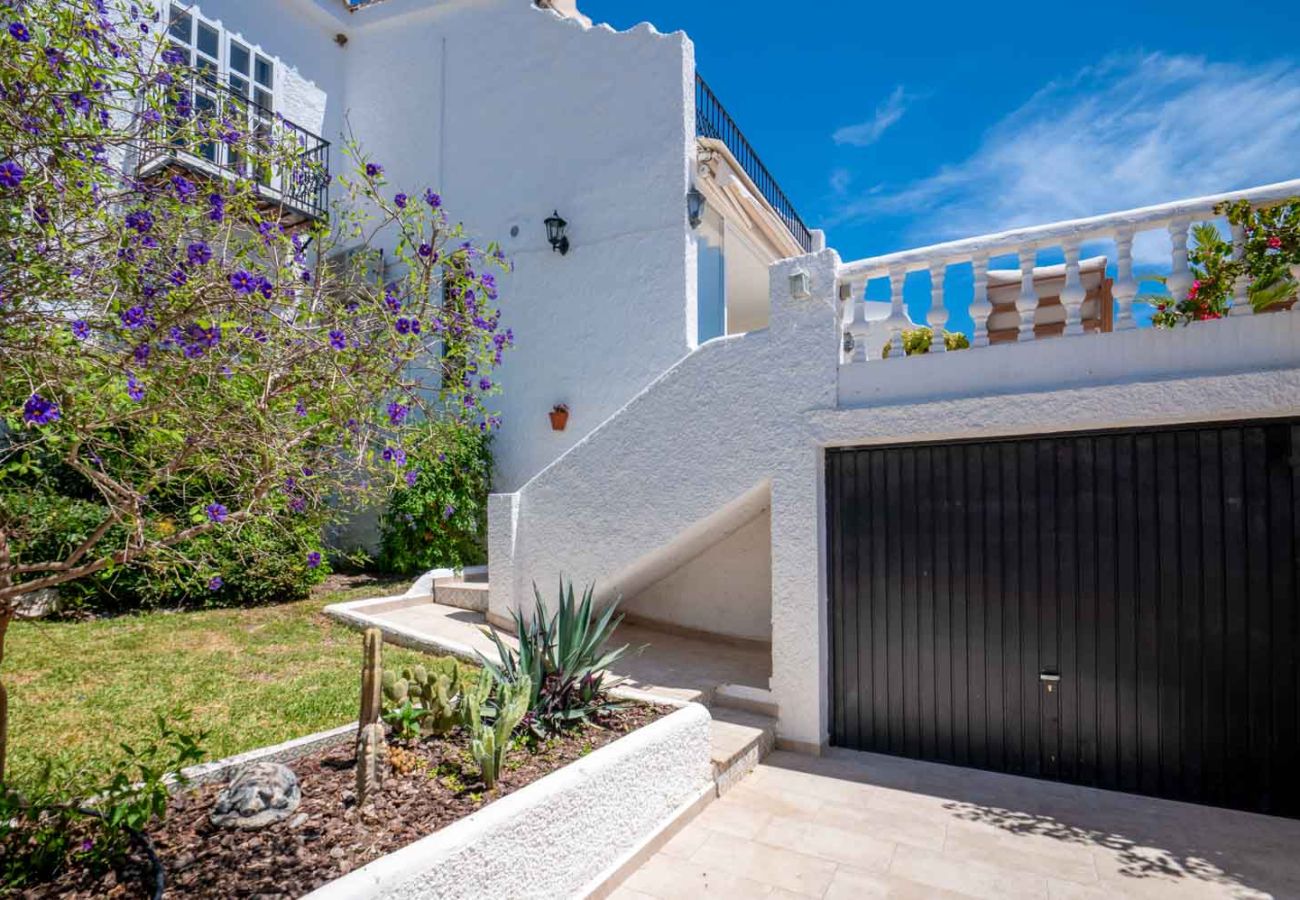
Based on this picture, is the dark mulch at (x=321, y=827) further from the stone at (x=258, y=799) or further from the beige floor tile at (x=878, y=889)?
the beige floor tile at (x=878, y=889)

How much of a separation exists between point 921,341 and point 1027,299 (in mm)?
1237

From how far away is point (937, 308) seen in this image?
5.77 m

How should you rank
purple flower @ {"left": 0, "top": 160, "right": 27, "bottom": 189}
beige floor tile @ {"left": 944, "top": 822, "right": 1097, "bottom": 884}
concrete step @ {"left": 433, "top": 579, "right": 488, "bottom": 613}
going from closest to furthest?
1. purple flower @ {"left": 0, "top": 160, "right": 27, "bottom": 189}
2. beige floor tile @ {"left": 944, "top": 822, "right": 1097, "bottom": 884}
3. concrete step @ {"left": 433, "top": 579, "right": 488, "bottom": 613}

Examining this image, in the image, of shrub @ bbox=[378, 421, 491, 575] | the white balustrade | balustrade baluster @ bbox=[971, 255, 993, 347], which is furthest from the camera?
shrub @ bbox=[378, 421, 491, 575]

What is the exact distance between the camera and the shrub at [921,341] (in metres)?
5.97

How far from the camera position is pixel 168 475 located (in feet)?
10.8

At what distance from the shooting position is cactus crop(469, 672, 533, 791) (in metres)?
3.90

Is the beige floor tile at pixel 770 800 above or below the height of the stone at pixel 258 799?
below

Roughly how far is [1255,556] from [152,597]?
1143 centimetres

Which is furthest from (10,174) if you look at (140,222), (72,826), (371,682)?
(72,826)

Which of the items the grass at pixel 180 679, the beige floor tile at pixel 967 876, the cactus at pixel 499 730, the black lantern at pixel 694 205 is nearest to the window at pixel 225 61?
the black lantern at pixel 694 205

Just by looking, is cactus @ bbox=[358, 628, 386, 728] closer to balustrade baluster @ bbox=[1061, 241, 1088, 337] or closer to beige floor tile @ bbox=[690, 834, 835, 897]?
beige floor tile @ bbox=[690, 834, 835, 897]

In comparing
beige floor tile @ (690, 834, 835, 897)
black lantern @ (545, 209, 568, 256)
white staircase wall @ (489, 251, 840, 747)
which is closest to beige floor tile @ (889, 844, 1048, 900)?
beige floor tile @ (690, 834, 835, 897)

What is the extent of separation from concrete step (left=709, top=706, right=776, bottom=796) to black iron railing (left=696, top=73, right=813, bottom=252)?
813cm
